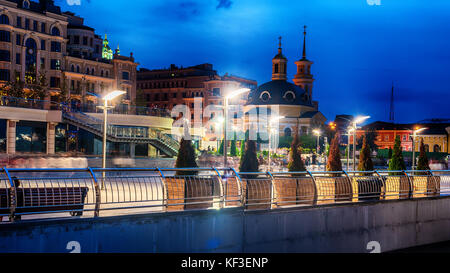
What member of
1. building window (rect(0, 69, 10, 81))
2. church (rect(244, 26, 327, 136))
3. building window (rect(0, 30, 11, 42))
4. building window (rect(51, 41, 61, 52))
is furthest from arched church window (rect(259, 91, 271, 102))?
building window (rect(0, 30, 11, 42))

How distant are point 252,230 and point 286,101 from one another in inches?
4320

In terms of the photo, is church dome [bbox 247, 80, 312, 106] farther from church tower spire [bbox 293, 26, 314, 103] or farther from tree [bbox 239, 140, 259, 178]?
tree [bbox 239, 140, 259, 178]

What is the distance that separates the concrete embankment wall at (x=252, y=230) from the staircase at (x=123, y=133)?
35.4 metres

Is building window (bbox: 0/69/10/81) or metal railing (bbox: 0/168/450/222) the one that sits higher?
building window (bbox: 0/69/10/81)

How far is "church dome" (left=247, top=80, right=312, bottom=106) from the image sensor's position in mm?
122562

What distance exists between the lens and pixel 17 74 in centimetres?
6544

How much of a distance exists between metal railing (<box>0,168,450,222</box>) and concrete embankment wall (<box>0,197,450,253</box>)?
1.38 ft

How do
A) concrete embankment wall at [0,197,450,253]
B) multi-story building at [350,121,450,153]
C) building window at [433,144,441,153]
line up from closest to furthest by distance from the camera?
concrete embankment wall at [0,197,450,253], multi-story building at [350,121,450,153], building window at [433,144,441,153]

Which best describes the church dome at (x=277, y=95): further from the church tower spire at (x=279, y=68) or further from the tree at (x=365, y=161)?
the tree at (x=365, y=161)

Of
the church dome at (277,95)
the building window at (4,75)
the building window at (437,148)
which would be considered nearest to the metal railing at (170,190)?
the building window at (4,75)

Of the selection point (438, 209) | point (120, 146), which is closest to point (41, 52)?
point (120, 146)

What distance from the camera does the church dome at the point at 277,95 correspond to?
123m
